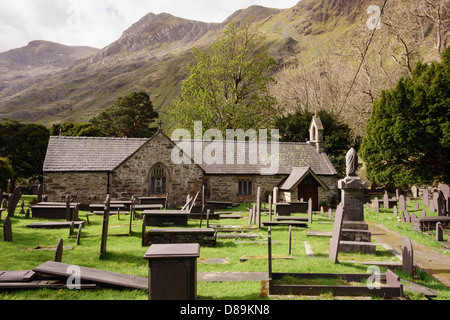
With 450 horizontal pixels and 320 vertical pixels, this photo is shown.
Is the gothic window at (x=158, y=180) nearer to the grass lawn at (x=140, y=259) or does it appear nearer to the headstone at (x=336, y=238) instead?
the grass lawn at (x=140, y=259)

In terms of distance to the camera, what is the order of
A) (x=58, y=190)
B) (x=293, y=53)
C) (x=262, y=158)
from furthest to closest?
(x=293, y=53)
(x=262, y=158)
(x=58, y=190)

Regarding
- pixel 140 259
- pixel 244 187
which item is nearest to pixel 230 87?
pixel 244 187

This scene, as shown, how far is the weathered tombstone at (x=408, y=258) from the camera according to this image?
26.4 ft

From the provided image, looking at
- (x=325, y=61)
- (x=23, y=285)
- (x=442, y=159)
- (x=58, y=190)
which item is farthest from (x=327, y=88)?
(x=23, y=285)

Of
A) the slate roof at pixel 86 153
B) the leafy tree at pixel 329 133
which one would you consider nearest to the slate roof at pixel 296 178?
the leafy tree at pixel 329 133

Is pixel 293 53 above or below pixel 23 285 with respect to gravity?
above

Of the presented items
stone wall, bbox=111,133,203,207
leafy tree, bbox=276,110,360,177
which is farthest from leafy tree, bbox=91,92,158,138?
stone wall, bbox=111,133,203,207

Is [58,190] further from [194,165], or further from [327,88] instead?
[327,88]

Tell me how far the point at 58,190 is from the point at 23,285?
761 inches

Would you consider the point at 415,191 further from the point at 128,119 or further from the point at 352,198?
the point at 128,119

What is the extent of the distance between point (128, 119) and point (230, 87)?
2621cm

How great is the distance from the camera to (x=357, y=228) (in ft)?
→ 39.0

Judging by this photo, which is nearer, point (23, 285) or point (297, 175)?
point (23, 285)

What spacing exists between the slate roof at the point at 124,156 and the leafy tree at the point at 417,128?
25.4ft
